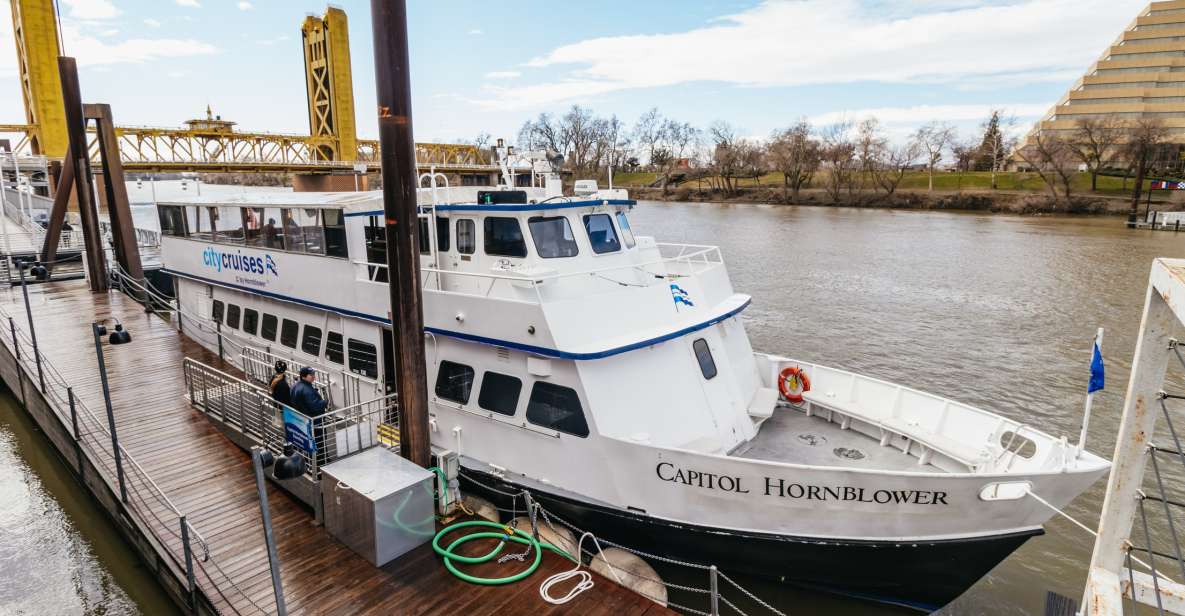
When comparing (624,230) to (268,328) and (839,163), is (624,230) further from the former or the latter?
(839,163)

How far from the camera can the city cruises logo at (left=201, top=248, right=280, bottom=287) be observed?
11.7m

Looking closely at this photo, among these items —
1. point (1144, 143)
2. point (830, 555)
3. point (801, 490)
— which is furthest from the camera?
point (1144, 143)

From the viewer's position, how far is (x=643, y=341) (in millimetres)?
7746

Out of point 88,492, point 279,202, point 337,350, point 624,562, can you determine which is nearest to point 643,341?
point 624,562

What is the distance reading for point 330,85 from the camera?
2825 inches

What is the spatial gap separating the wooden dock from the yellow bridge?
468 inches

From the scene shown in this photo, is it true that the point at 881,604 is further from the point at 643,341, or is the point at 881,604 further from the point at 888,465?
the point at 643,341

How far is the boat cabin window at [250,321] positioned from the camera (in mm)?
12754

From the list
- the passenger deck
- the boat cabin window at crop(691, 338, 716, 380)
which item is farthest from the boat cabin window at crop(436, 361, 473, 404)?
the passenger deck

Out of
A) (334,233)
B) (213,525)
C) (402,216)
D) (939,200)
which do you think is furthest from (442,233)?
(939,200)

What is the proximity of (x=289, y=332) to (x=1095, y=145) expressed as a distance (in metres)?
81.4

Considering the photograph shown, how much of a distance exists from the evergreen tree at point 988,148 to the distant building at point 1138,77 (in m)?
9.35

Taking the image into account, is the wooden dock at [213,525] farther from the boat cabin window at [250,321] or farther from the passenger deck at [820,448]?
the passenger deck at [820,448]

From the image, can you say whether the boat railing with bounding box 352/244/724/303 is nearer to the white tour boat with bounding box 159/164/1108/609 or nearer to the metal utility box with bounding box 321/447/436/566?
the white tour boat with bounding box 159/164/1108/609
